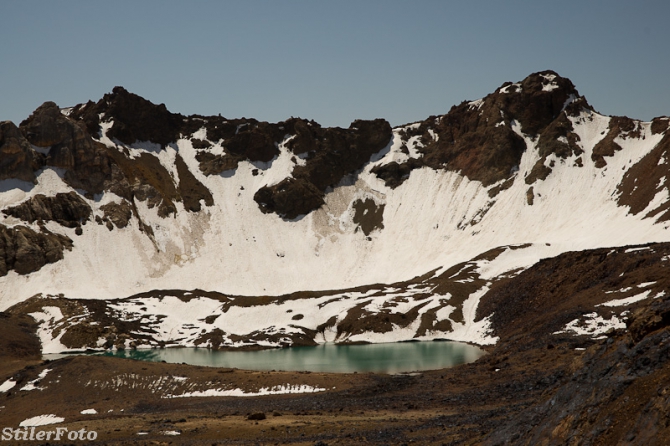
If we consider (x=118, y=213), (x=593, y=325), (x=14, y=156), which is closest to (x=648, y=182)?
(x=593, y=325)

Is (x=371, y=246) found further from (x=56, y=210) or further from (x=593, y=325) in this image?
(x=593, y=325)

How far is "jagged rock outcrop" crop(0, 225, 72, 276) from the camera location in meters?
142

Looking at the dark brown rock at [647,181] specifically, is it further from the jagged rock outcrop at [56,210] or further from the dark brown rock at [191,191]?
the jagged rock outcrop at [56,210]

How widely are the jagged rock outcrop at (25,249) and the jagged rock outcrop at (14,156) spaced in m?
21.4

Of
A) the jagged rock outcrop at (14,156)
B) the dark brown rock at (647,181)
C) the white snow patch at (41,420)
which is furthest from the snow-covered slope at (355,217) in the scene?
the white snow patch at (41,420)

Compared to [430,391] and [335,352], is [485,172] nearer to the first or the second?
[335,352]

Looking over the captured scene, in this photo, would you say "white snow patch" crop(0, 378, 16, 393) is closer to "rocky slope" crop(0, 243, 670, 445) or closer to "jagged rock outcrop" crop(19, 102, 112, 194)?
"rocky slope" crop(0, 243, 670, 445)

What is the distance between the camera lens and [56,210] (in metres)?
160

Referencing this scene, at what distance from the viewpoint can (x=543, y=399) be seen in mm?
21609

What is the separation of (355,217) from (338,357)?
10335cm

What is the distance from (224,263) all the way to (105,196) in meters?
38.2

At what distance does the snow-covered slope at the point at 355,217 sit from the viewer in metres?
148

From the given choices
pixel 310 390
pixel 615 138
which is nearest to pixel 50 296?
pixel 310 390

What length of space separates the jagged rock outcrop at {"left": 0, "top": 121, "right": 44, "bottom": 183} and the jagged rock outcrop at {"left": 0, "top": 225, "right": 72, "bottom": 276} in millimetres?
21382
